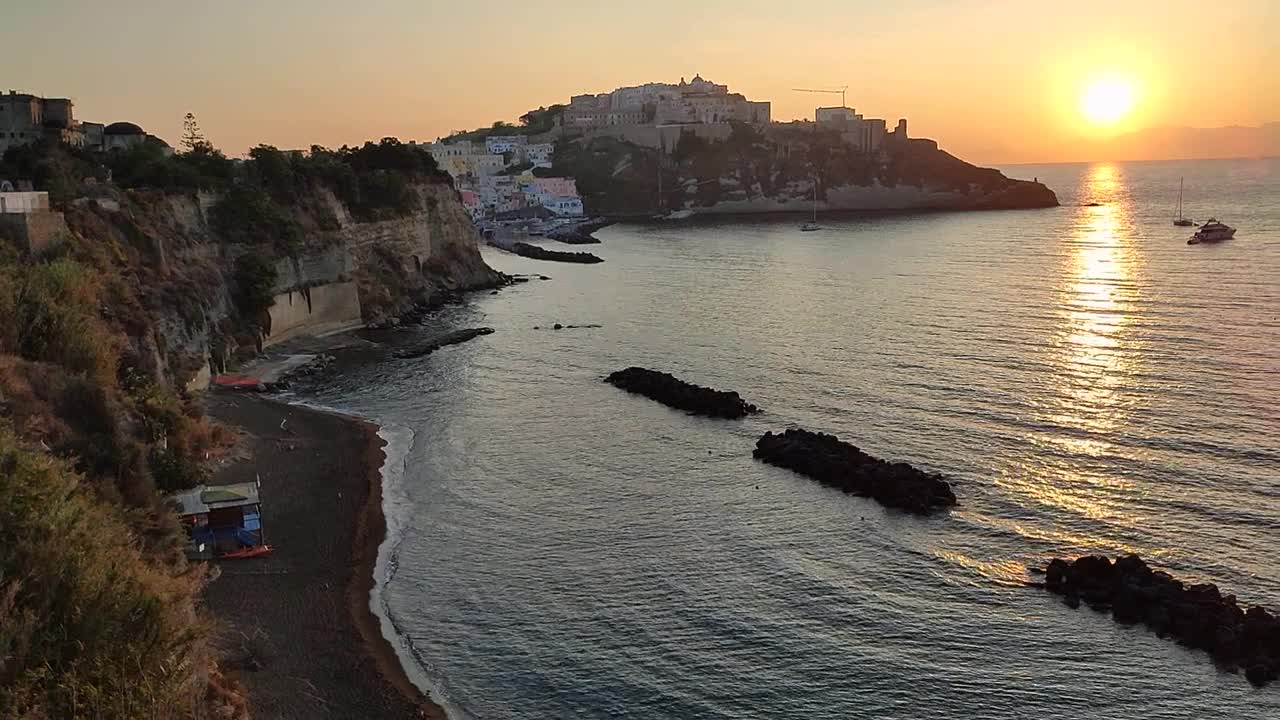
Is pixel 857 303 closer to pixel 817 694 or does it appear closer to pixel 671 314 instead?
pixel 671 314

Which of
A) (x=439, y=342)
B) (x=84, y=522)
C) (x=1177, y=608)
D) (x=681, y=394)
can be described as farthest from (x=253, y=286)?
(x=1177, y=608)

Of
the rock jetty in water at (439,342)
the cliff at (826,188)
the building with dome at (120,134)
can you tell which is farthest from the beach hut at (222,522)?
the cliff at (826,188)

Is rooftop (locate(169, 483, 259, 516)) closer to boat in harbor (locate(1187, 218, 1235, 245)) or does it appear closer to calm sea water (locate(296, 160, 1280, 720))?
calm sea water (locate(296, 160, 1280, 720))

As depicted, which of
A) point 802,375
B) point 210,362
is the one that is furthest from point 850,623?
point 210,362

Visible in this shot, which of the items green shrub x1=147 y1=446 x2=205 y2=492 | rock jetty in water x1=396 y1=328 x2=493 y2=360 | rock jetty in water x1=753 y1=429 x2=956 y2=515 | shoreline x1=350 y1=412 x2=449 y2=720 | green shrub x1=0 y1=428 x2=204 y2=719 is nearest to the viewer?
green shrub x1=0 y1=428 x2=204 y2=719

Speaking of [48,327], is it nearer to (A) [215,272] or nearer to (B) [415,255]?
(A) [215,272]

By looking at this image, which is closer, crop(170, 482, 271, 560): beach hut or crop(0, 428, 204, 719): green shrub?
crop(0, 428, 204, 719): green shrub

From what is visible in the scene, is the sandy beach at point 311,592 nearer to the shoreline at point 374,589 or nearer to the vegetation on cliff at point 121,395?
the shoreline at point 374,589

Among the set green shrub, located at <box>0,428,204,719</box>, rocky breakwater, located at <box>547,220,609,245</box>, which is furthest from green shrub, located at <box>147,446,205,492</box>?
rocky breakwater, located at <box>547,220,609,245</box>
